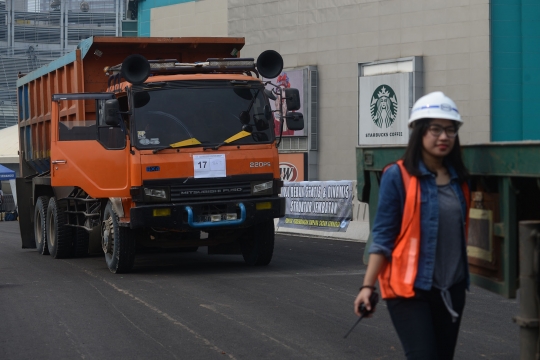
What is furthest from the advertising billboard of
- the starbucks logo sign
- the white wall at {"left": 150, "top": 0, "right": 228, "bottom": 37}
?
the white wall at {"left": 150, "top": 0, "right": 228, "bottom": 37}

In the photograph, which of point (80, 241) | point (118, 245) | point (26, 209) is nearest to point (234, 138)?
point (118, 245)

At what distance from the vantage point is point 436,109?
4305 mm

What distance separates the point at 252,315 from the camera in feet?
30.5

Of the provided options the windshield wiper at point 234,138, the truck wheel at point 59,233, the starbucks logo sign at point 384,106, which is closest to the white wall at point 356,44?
the starbucks logo sign at point 384,106

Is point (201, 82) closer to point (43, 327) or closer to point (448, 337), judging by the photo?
point (43, 327)

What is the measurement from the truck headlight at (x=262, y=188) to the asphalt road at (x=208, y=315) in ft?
3.79

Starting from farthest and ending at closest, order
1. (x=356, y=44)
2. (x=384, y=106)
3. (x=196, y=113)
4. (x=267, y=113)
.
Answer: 1. (x=356, y=44)
2. (x=384, y=106)
3. (x=267, y=113)
4. (x=196, y=113)

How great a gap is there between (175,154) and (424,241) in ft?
28.0

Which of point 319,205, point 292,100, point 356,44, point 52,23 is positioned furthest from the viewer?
point 52,23

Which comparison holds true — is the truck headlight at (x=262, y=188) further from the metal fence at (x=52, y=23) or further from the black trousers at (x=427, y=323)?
the metal fence at (x=52, y=23)

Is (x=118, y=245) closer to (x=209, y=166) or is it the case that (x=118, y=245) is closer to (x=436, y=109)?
(x=209, y=166)

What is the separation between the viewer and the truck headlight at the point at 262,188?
42.2ft

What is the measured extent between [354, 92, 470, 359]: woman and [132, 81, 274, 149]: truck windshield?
8.47m

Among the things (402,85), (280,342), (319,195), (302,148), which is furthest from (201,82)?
(302,148)
